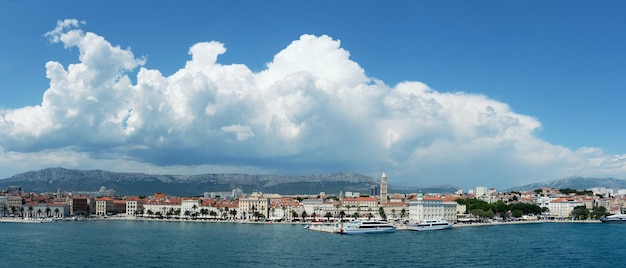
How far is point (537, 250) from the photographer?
114 feet

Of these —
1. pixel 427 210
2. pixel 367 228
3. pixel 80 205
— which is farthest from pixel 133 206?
pixel 367 228

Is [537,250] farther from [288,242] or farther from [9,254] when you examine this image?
[9,254]

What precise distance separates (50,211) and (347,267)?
218 feet

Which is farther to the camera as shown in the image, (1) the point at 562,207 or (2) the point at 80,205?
(2) the point at 80,205

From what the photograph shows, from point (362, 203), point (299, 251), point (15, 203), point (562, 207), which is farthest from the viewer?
point (15, 203)

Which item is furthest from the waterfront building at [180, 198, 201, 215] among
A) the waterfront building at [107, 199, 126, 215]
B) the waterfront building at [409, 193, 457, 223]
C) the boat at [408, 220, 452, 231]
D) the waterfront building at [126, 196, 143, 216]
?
the boat at [408, 220, 452, 231]

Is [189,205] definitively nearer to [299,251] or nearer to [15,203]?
[15,203]

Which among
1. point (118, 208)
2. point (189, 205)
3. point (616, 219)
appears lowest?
point (616, 219)

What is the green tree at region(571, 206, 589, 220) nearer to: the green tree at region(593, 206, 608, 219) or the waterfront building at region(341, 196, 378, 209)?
the green tree at region(593, 206, 608, 219)

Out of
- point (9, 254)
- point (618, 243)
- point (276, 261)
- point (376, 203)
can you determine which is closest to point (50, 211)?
point (376, 203)

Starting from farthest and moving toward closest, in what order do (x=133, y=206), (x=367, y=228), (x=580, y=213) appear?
(x=133, y=206) < (x=580, y=213) < (x=367, y=228)

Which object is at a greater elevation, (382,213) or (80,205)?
(80,205)

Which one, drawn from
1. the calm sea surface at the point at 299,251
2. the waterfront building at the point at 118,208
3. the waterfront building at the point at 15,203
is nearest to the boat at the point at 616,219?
the calm sea surface at the point at 299,251

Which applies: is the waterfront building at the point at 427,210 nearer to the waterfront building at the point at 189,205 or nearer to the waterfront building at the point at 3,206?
the waterfront building at the point at 189,205
